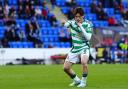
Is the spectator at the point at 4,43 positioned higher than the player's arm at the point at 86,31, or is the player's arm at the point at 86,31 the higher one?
the player's arm at the point at 86,31

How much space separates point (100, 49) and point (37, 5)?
6.85 m

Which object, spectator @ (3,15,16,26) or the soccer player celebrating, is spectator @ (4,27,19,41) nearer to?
spectator @ (3,15,16,26)

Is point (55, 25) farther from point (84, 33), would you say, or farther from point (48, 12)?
point (84, 33)

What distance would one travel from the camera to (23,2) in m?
42.0

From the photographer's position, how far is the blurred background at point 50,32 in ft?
122

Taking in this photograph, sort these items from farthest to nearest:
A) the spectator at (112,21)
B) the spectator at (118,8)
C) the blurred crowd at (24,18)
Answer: the spectator at (118,8)
the spectator at (112,21)
the blurred crowd at (24,18)

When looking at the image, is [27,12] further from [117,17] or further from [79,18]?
[79,18]

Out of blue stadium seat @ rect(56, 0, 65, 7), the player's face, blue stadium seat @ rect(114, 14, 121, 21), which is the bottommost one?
blue stadium seat @ rect(114, 14, 121, 21)

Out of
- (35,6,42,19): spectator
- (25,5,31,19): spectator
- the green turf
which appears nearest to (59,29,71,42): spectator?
(35,6,42,19): spectator

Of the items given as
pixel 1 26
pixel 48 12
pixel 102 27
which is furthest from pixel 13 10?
pixel 102 27

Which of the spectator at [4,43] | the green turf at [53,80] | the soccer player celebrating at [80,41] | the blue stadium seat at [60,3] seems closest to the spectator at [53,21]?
the blue stadium seat at [60,3]

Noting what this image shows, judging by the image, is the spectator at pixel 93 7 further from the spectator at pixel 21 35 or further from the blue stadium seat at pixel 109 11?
the spectator at pixel 21 35

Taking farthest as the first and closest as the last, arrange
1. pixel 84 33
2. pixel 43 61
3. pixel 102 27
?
pixel 102 27 → pixel 43 61 → pixel 84 33

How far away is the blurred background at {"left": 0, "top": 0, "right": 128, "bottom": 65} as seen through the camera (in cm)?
3728
